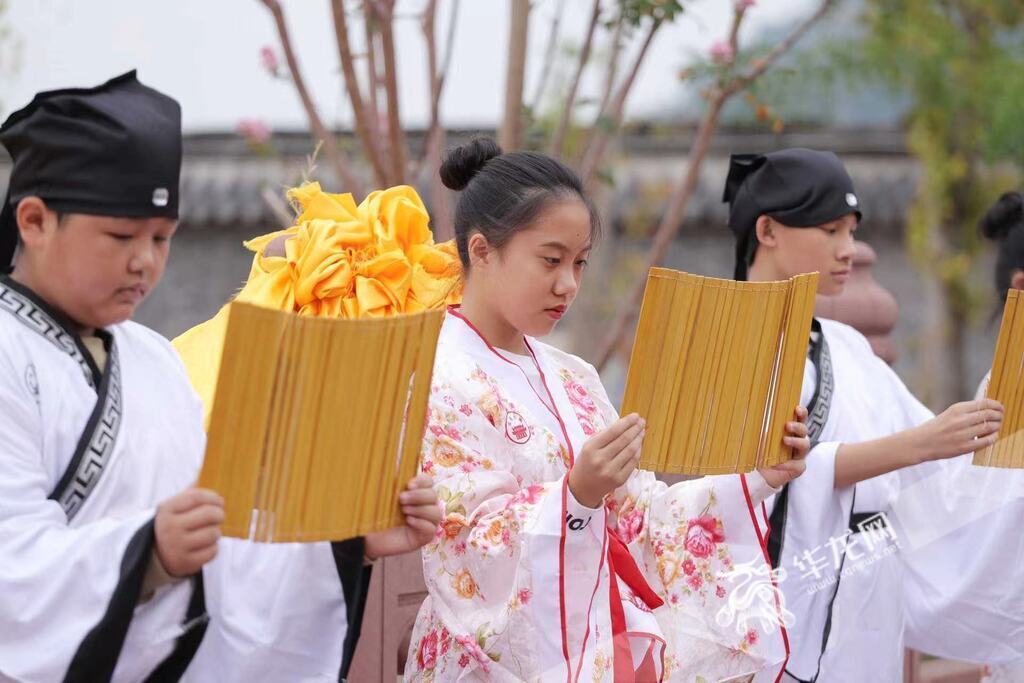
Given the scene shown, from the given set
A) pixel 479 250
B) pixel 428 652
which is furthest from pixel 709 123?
pixel 428 652

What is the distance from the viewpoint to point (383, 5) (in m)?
4.29

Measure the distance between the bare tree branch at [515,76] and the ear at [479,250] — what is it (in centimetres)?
146

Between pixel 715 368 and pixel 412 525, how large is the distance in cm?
79

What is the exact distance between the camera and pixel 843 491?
370 centimetres

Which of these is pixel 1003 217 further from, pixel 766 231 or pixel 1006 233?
pixel 766 231

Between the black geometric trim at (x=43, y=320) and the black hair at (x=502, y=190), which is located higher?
the black hair at (x=502, y=190)

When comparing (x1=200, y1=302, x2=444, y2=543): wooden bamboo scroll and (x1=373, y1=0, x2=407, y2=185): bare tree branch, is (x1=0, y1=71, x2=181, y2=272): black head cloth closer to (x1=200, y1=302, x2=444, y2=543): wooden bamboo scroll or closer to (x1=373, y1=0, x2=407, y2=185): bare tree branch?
(x1=200, y1=302, x2=444, y2=543): wooden bamboo scroll

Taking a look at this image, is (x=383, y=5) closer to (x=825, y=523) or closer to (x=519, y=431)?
(x=519, y=431)

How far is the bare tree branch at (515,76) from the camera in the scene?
4.50 metres

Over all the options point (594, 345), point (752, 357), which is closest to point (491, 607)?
point (752, 357)

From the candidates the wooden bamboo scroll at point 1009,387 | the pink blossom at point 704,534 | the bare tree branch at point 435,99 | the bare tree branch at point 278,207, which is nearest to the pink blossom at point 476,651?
the pink blossom at point 704,534

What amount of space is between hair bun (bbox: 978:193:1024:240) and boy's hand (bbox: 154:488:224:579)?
122 inches

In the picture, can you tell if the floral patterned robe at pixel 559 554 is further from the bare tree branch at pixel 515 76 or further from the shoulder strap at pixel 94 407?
the bare tree branch at pixel 515 76

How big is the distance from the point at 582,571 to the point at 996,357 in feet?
4.12
